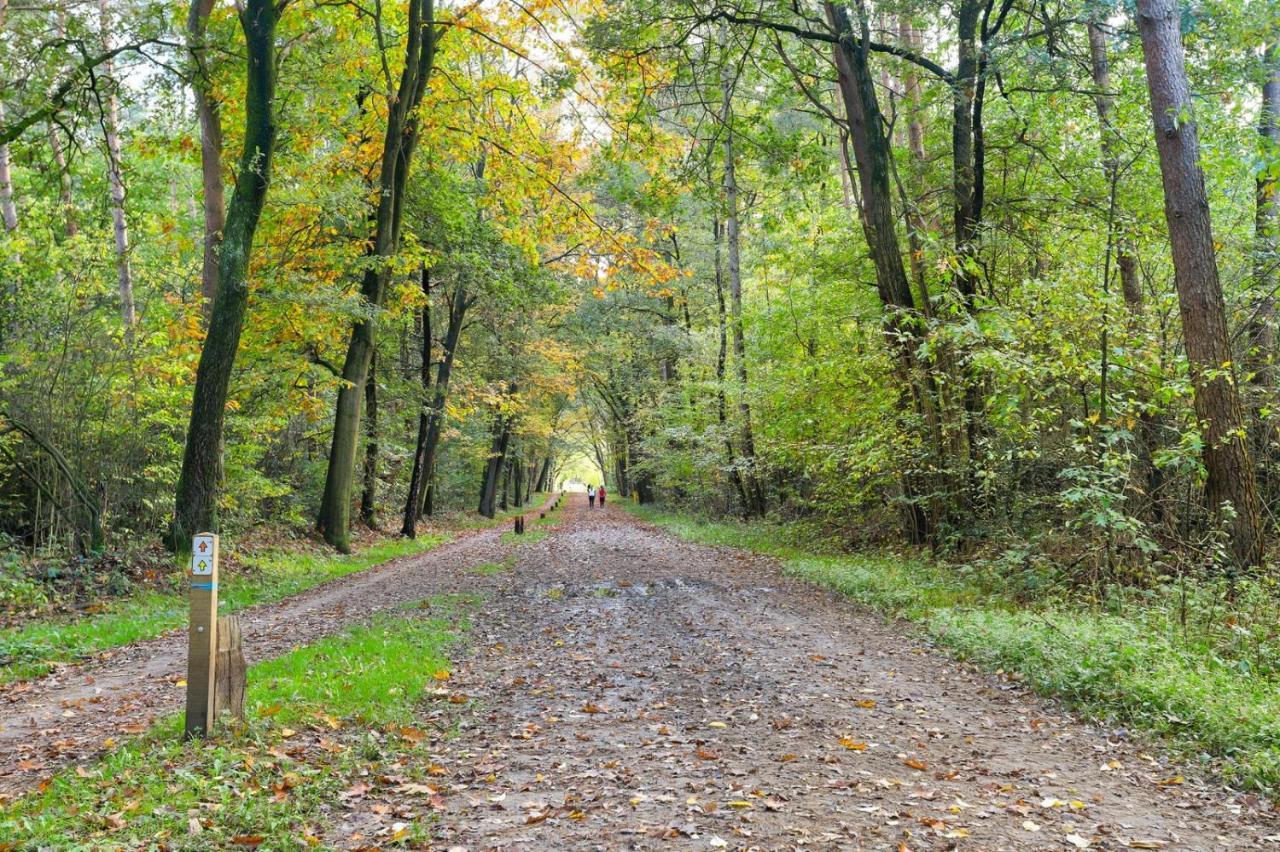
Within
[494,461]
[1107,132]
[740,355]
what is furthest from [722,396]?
[494,461]

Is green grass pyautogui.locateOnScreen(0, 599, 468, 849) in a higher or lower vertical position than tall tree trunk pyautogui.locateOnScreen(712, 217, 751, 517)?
lower

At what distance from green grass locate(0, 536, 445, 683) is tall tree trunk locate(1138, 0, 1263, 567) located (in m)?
12.3

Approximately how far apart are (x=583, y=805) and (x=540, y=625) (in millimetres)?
5423

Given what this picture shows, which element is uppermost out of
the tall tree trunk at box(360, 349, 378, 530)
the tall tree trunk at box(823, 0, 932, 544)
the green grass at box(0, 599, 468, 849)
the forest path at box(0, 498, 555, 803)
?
the tall tree trunk at box(823, 0, 932, 544)

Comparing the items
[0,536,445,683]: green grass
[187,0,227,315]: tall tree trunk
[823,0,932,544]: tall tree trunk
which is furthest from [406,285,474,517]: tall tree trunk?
[823,0,932,544]: tall tree trunk

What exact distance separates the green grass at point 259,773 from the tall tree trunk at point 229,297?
21.8 feet

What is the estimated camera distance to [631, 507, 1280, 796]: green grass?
531 cm

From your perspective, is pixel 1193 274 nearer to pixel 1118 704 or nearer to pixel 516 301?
pixel 1118 704

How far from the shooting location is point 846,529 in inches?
711

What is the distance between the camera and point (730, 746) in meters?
5.54

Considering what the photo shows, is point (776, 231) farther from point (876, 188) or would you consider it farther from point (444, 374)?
point (444, 374)

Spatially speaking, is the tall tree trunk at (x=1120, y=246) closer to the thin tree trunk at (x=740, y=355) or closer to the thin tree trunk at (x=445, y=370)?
the thin tree trunk at (x=740, y=355)

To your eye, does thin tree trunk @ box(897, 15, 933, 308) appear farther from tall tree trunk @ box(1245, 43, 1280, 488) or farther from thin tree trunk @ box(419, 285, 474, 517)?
thin tree trunk @ box(419, 285, 474, 517)

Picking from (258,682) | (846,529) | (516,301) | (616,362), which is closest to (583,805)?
(258,682)
